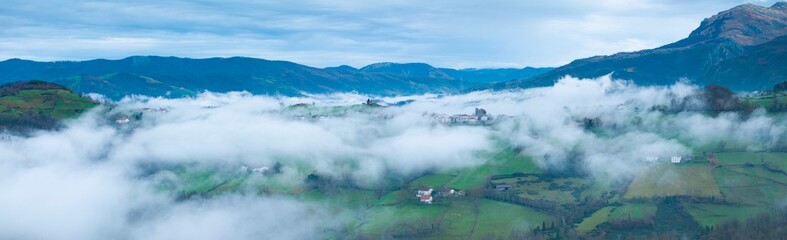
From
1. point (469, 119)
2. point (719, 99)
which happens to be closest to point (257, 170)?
point (469, 119)

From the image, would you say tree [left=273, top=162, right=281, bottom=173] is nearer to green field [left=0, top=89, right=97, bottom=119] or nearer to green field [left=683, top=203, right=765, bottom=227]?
green field [left=0, top=89, right=97, bottom=119]

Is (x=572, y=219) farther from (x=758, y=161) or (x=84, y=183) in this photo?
(x=84, y=183)

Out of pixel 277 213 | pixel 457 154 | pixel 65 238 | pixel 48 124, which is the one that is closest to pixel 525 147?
pixel 457 154

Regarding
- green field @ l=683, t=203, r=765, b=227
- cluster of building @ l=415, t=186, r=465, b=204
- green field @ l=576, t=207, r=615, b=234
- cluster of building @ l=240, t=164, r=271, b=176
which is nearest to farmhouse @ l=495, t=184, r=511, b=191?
cluster of building @ l=415, t=186, r=465, b=204

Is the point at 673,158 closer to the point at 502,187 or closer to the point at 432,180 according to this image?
the point at 502,187

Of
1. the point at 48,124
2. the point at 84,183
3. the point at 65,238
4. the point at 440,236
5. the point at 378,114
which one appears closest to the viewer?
the point at 440,236

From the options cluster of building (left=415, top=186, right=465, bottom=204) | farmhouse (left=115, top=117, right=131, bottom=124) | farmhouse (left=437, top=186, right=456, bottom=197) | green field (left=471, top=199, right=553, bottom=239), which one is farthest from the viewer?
farmhouse (left=115, top=117, right=131, bottom=124)
